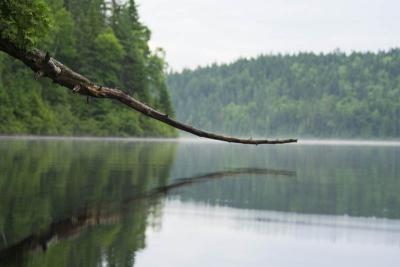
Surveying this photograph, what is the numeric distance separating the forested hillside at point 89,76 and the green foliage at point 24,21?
42950 mm

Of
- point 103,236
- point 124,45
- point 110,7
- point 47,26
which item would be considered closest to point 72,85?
point 47,26

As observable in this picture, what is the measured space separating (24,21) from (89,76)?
227ft

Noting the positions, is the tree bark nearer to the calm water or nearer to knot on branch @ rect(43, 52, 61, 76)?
knot on branch @ rect(43, 52, 61, 76)

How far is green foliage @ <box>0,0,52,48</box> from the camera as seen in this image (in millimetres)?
15539

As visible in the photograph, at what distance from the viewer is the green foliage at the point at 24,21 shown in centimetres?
1554

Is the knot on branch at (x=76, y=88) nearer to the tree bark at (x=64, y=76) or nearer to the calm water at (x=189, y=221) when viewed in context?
the tree bark at (x=64, y=76)

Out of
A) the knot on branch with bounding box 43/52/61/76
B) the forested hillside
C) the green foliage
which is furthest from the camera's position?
the forested hillside

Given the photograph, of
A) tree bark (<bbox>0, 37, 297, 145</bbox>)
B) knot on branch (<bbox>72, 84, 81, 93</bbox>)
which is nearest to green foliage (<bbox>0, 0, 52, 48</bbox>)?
tree bark (<bbox>0, 37, 297, 145</bbox>)

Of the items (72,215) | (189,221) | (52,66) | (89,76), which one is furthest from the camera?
(89,76)

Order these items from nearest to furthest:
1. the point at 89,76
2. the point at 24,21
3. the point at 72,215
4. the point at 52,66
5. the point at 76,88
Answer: the point at 72,215 < the point at 52,66 < the point at 76,88 < the point at 24,21 < the point at 89,76

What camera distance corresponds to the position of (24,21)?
16094 millimetres

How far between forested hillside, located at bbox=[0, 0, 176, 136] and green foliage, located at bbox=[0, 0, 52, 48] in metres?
42.9

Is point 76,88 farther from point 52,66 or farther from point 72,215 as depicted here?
point 72,215

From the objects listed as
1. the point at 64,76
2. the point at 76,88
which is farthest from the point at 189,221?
the point at 64,76
